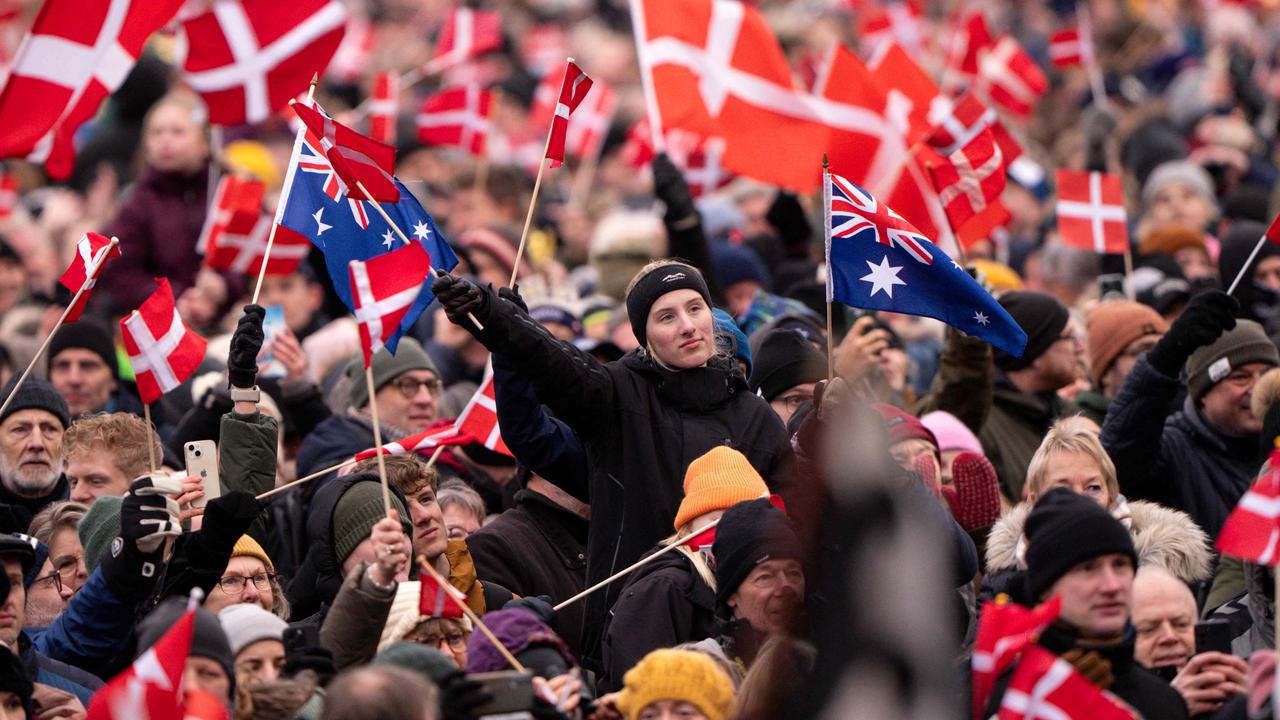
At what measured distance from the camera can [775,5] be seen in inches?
996

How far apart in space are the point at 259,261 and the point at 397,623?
5337mm

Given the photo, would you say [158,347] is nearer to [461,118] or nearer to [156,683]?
[156,683]

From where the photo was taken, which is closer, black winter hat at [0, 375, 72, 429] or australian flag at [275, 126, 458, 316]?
australian flag at [275, 126, 458, 316]

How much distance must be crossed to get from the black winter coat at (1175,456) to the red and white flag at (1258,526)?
225cm

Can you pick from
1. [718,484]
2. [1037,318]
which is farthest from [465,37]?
[718,484]

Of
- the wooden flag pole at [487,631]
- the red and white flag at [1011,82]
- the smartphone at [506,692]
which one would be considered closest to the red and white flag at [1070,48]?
the red and white flag at [1011,82]

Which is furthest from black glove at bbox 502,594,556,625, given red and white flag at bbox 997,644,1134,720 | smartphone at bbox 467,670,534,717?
red and white flag at bbox 997,644,1134,720

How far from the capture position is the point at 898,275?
8.34 metres

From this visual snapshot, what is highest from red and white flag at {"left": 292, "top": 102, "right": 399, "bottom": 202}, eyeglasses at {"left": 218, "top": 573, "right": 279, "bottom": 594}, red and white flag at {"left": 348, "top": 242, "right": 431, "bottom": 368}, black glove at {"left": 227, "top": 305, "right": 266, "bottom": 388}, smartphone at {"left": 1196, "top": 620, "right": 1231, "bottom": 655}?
red and white flag at {"left": 292, "top": 102, "right": 399, "bottom": 202}

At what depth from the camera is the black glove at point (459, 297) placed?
737 centimetres

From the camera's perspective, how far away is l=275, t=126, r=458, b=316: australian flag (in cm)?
842

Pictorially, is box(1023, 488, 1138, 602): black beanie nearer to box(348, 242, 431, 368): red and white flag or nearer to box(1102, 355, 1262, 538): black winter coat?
box(1102, 355, 1262, 538): black winter coat

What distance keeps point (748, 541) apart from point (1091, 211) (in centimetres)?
517

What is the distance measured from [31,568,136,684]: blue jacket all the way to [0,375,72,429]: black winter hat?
172 cm
